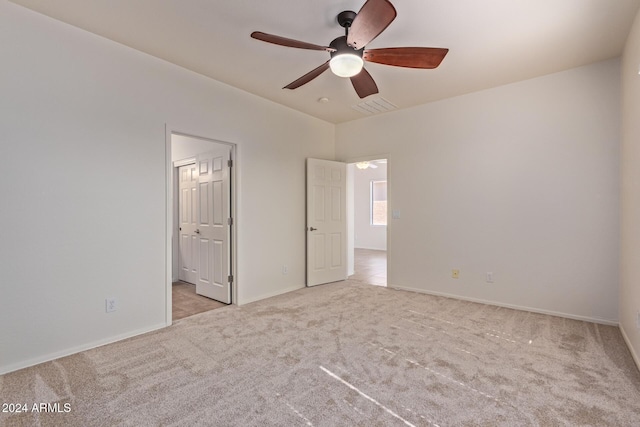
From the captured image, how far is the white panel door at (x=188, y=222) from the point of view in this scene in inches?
186

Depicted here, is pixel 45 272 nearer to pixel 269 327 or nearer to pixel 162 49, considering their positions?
pixel 269 327

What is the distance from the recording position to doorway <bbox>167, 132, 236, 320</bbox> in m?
3.89

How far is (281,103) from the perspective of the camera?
14.3 ft

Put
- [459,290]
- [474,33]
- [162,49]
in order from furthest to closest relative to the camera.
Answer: [459,290], [162,49], [474,33]

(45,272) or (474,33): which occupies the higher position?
(474,33)

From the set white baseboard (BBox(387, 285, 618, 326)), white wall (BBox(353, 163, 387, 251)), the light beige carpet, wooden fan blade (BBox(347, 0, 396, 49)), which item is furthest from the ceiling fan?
white wall (BBox(353, 163, 387, 251))

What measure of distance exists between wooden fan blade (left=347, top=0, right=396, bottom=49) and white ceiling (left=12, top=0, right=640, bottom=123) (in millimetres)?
383

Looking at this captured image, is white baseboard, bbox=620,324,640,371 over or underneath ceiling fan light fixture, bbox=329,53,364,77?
underneath

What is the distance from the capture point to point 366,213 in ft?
31.5

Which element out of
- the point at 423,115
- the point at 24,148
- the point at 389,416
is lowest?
the point at 389,416

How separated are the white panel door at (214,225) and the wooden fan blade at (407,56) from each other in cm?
231

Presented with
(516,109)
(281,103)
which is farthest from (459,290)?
(281,103)

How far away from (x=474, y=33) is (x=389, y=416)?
297 centimetres

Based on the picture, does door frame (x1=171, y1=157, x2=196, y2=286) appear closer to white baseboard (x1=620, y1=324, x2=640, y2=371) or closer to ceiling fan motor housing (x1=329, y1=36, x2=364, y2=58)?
ceiling fan motor housing (x1=329, y1=36, x2=364, y2=58)
